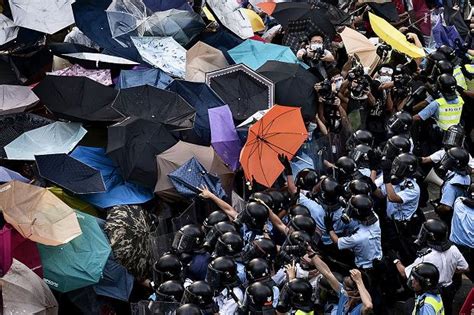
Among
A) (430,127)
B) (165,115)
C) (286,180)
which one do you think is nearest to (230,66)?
(165,115)

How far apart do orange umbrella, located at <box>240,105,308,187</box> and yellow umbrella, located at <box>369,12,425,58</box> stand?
248cm

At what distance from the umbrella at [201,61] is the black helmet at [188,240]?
329 centimetres

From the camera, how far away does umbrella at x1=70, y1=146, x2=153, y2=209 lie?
920 centimetres

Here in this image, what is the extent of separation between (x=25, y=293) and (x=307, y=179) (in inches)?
122

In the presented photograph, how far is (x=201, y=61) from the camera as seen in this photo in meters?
11.4

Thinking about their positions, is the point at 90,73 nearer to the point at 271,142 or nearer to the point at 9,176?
the point at 9,176

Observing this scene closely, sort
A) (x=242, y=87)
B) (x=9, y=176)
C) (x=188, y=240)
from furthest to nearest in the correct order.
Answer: (x=242, y=87) < (x=9, y=176) < (x=188, y=240)

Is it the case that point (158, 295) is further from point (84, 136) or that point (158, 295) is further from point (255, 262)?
point (84, 136)

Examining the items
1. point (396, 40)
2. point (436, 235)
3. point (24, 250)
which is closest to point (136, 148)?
point (24, 250)

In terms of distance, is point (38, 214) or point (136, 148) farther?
point (136, 148)

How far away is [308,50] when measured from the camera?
37.3 feet

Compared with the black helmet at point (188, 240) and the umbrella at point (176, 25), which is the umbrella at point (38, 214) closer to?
the black helmet at point (188, 240)

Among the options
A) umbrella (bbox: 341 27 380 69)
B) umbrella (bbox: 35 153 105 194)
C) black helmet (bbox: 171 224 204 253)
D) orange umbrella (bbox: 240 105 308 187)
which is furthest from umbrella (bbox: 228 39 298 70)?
black helmet (bbox: 171 224 204 253)

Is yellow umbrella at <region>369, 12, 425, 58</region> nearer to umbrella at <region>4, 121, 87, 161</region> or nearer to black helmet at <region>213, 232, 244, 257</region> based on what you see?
umbrella at <region>4, 121, 87, 161</region>
